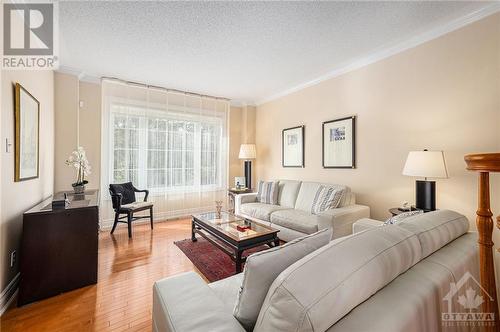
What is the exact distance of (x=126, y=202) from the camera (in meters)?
3.66

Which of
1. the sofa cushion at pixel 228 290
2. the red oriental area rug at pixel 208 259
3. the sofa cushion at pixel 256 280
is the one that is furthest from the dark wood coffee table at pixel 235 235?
the sofa cushion at pixel 256 280

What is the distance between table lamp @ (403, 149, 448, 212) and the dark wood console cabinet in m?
3.23

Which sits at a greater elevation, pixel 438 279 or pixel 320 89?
pixel 320 89

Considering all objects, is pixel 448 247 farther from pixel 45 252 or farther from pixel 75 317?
pixel 45 252

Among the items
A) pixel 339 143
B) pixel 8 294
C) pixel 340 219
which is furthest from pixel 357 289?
pixel 339 143

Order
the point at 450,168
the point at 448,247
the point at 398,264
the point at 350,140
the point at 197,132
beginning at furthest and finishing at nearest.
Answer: the point at 197,132 < the point at 350,140 < the point at 450,168 < the point at 448,247 < the point at 398,264

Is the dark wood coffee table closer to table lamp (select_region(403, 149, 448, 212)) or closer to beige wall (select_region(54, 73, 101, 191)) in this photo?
table lamp (select_region(403, 149, 448, 212))

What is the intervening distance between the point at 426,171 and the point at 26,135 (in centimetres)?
394

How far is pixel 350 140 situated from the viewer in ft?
10.6

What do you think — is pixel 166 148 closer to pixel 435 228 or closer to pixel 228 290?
pixel 228 290

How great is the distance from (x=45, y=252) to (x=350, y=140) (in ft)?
12.2

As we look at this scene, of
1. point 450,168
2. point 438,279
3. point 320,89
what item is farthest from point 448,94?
point 438,279

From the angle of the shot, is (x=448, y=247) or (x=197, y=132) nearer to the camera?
(x=448, y=247)

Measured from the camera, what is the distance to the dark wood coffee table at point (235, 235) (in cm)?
216
